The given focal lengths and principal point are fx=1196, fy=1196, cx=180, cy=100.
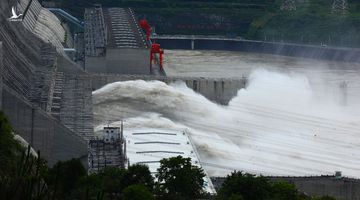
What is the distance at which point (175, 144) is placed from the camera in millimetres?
28469

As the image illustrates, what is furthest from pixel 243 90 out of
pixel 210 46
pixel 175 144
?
pixel 210 46

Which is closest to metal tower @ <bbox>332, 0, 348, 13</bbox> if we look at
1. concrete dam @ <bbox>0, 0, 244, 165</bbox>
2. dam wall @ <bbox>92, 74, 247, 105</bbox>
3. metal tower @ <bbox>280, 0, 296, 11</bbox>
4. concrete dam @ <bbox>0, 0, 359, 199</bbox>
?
metal tower @ <bbox>280, 0, 296, 11</bbox>

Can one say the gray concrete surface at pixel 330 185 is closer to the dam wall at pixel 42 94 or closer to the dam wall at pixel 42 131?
the dam wall at pixel 42 131

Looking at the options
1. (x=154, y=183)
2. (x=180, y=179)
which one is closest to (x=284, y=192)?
(x=180, y=179)

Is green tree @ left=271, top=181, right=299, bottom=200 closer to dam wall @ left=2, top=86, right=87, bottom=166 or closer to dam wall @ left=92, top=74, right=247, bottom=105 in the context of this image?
dam wall @ left=2, top=86, right=87, bottom=166

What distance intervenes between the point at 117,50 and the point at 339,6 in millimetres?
29575

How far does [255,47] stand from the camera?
62562 mm

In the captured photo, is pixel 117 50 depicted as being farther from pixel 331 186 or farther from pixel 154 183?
pixel 154 183

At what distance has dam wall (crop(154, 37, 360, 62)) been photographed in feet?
198

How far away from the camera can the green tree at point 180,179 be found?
2047 cm

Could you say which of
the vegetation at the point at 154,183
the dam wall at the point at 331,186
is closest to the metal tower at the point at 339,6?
the dam wall at the point at 331,186

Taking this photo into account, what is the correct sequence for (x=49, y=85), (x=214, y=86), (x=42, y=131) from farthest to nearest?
(x=214, y=86) < (x=49, y=85) < (x=42, y=131)

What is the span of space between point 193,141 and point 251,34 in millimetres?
35516

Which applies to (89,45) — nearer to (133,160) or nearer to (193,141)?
(193,141)
